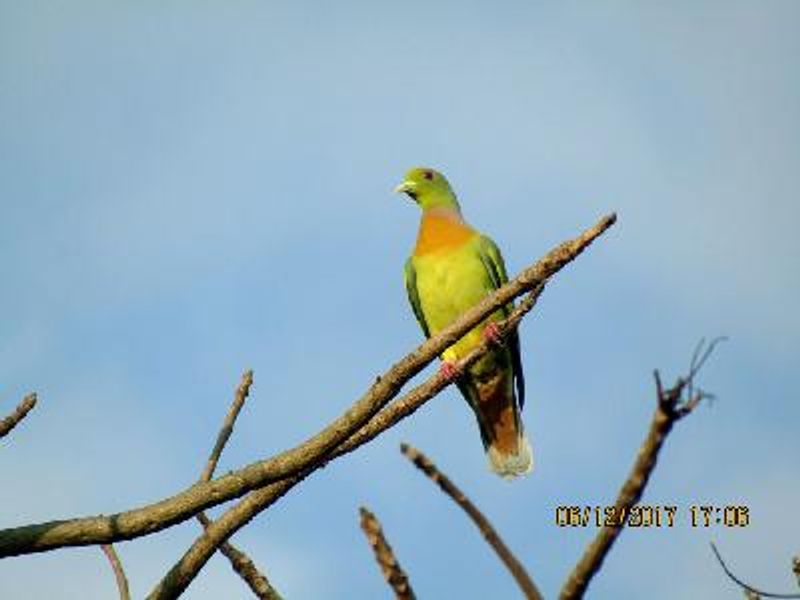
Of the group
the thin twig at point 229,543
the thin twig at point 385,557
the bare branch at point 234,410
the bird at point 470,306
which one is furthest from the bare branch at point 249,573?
the bird at point 470,306

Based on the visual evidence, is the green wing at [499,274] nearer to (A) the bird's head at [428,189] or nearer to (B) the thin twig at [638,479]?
(A) the bird's head at [428,189]

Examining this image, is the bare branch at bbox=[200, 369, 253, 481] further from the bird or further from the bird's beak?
the bird's beak

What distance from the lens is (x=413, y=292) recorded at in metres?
9.12

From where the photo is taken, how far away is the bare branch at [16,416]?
419 centimetres

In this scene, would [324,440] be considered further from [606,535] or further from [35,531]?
[606,535]

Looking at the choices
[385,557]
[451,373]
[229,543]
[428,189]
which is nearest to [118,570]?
[229,543]

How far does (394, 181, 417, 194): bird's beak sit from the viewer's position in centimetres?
995

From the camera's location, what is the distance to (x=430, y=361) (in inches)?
168

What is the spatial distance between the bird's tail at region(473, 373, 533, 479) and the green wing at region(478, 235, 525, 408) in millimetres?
81

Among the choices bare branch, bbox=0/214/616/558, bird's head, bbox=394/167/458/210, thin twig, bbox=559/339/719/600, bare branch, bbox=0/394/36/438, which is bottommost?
thin twig, bbox=559/339/719/600

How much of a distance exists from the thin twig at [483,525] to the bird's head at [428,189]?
8.16 meters

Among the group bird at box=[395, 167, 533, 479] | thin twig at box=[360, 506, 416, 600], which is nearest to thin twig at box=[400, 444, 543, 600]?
thin twig at box=[360, 506, 416, 600]

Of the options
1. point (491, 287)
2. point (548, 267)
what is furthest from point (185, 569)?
point (491, 287)

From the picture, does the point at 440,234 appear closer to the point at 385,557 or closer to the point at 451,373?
the point at 451,373
